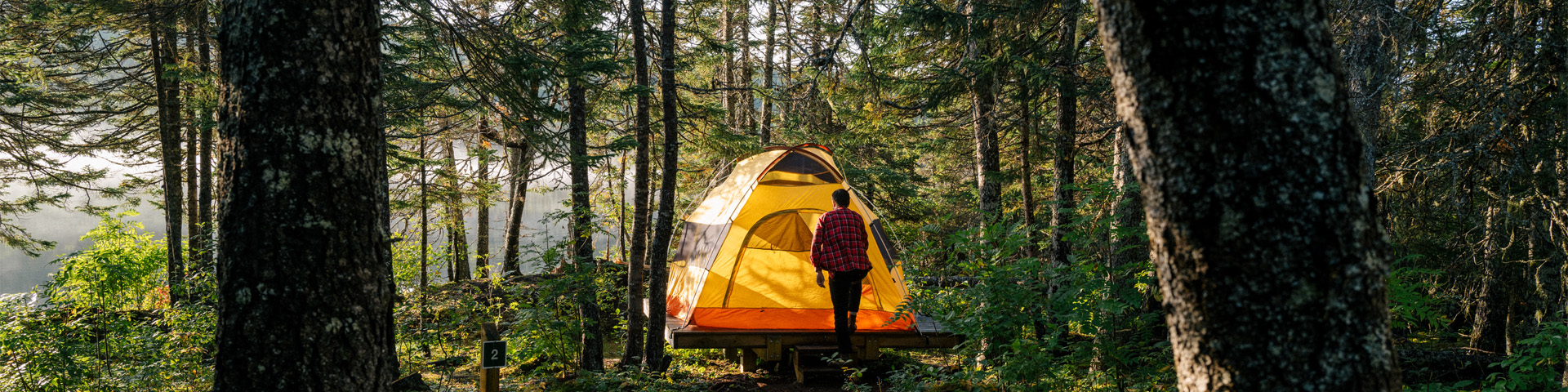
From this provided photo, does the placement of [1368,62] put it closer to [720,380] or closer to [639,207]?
[720,380]

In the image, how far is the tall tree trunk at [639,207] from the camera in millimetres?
6555

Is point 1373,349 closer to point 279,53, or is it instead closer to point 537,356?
point 279,53

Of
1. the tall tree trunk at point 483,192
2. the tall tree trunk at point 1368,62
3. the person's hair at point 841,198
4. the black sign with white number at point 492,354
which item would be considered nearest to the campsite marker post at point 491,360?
the black sign with white number at point 492,354

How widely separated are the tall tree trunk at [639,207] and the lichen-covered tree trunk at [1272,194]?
565 centimetres

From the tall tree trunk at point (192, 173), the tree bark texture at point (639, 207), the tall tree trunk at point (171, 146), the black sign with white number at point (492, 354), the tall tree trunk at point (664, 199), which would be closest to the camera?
the black sign with white number at point (492, 354)

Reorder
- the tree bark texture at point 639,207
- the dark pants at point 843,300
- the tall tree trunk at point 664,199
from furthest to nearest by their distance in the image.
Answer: the tree bark texture at point 639,207 → the tall tree trunk at point 664,199 → the dark pants at point 843,300

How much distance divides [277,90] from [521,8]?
5989 millimetres

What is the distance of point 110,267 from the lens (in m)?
5.96

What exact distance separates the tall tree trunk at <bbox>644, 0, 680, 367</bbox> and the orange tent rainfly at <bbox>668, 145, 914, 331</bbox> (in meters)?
0.54

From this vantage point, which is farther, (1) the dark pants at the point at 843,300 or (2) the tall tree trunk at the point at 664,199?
(2) the tall tree trunk at the point at 664,199

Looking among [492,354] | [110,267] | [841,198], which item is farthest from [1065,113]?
[110,267]

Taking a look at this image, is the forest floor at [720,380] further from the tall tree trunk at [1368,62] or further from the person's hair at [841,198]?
the tall tree trunk at [1368,62]

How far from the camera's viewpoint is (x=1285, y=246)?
1.18 metres

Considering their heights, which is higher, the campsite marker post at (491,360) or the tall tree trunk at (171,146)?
the tall tree trunk at (171,146)
